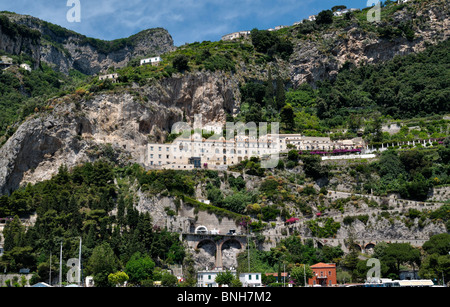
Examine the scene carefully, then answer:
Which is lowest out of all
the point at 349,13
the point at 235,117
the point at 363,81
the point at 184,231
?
the point at 184,231

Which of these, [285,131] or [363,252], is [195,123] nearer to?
[285,131]

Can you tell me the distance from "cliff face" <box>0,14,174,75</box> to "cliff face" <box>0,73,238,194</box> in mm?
75708

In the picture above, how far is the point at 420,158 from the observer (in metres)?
73.5

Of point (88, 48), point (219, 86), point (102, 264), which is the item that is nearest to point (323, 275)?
point (102, 264)

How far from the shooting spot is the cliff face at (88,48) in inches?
6050

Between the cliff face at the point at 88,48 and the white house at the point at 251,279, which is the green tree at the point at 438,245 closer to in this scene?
the white house at the point at 251,279

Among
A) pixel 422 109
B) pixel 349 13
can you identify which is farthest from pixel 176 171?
pixel 349 13

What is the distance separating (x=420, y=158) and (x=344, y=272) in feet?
78.3

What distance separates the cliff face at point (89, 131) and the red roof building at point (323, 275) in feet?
101

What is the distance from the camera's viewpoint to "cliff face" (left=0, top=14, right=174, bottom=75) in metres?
154

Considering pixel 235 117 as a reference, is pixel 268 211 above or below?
below

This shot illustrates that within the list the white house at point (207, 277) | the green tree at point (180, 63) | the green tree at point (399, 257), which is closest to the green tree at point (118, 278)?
the white house at point (207, 277)

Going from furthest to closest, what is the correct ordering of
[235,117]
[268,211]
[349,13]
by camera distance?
[349,13] < [235,117] < [268,211]
